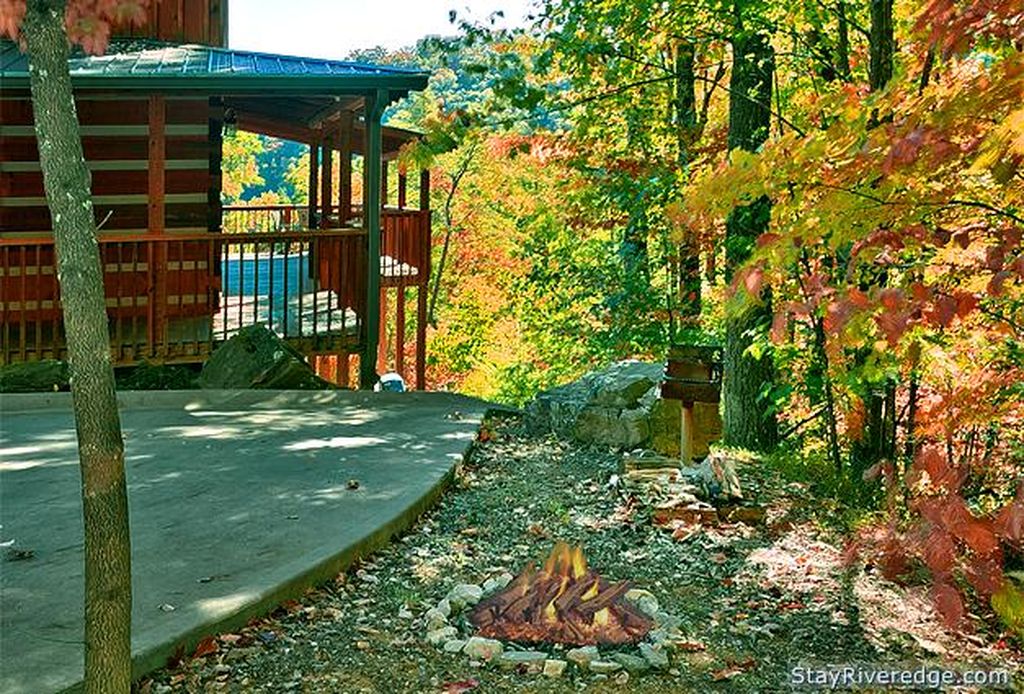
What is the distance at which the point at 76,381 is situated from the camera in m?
3.34

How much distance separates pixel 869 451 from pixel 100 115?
9.24 meters

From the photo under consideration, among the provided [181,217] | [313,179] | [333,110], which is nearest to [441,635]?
[181,217]

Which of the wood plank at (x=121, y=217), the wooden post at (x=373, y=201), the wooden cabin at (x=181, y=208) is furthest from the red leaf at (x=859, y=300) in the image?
the wood plank at (x=121, y=217)

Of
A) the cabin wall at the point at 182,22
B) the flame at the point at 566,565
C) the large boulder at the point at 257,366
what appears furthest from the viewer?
the cabin wall at the point at 182,22

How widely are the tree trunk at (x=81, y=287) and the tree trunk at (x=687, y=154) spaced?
11.2 m

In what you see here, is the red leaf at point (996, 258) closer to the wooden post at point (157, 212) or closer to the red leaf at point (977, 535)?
the red leaf at point (977, 535)

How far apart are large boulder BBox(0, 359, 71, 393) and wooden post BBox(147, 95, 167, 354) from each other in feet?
3.78

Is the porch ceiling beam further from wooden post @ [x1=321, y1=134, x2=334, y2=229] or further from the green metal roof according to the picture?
the green metal roof

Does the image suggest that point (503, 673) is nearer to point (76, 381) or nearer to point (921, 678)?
point (921, 678)

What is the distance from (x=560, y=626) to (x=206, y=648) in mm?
1417

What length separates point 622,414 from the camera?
971 cm

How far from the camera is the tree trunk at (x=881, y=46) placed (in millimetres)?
7672

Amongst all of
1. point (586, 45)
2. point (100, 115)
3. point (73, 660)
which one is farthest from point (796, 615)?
point (100, 115)

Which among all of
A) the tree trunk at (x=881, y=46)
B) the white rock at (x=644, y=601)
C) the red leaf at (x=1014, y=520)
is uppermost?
the tree trunk at (x=881, y=46)
